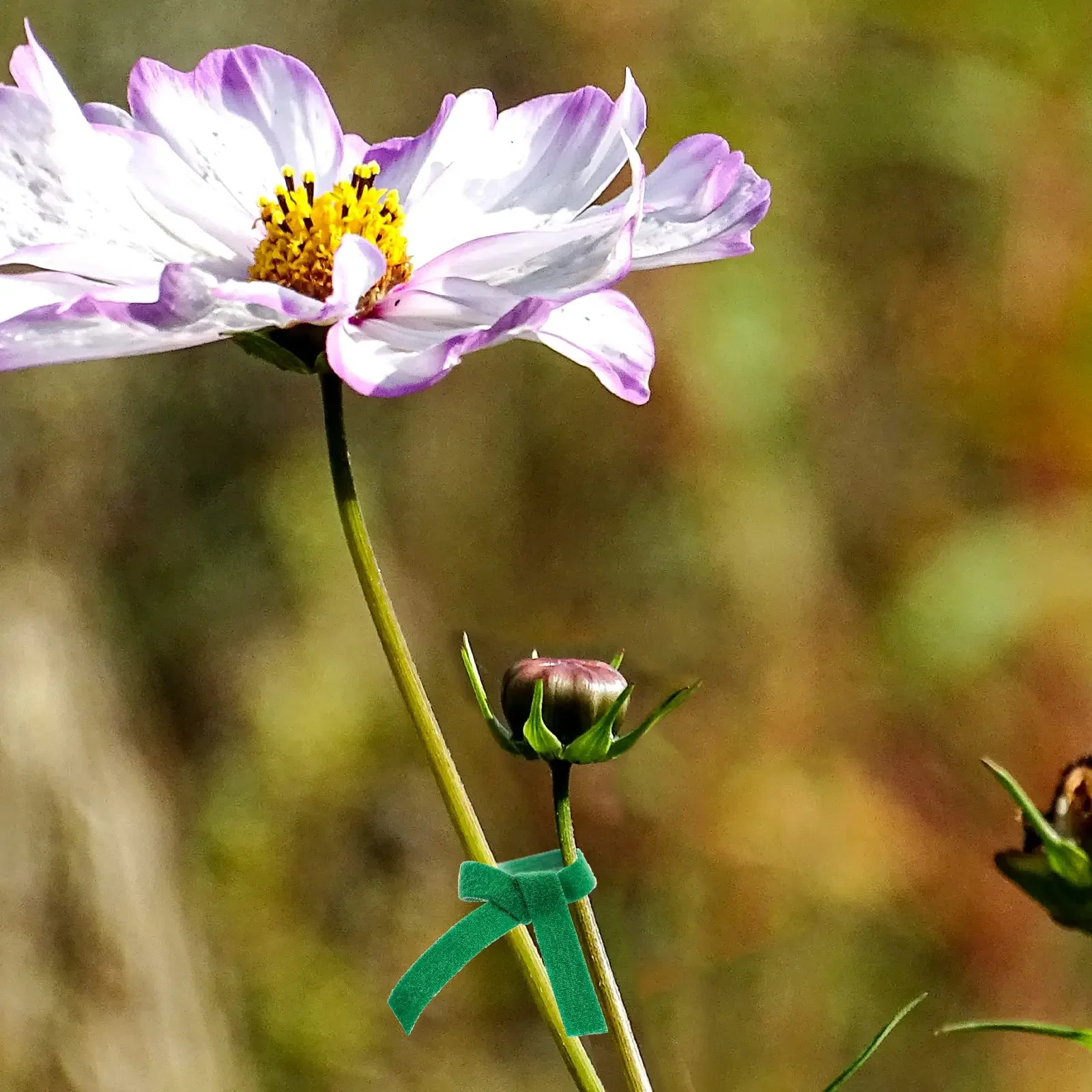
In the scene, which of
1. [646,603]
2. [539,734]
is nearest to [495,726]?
[539,734]

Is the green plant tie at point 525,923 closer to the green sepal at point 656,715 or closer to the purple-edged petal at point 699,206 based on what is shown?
the green sepal at point 656,715

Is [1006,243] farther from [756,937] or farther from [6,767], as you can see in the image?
[6,767]

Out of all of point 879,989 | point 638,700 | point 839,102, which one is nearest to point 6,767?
point 638,700

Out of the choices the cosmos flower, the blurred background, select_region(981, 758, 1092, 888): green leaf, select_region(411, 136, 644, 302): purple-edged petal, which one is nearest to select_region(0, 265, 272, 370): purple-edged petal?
the cosmos flower

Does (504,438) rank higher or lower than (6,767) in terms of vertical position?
higher

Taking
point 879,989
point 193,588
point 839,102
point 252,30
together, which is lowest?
point 879,989

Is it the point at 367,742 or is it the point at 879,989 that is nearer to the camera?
the point at 879,989
